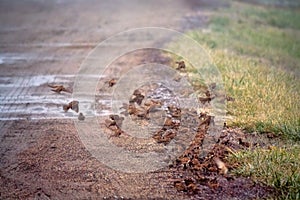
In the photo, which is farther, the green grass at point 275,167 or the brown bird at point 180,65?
the brown bird at point 180,65

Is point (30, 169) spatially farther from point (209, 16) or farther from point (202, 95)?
point (209, 16)

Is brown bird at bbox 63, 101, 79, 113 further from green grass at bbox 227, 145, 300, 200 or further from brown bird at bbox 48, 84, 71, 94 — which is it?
green grass at bbox 227, 145, 300, 200

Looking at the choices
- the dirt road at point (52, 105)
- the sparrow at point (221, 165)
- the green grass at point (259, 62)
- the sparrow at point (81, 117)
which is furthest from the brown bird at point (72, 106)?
the sparrow at point (221, 165)

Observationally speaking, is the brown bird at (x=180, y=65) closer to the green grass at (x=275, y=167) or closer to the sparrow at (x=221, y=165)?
the green grass at (x=275, y=167)

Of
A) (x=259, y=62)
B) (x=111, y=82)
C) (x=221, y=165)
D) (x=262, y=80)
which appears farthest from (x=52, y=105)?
(x=259, y=62)

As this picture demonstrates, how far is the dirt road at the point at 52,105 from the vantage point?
17.1ft

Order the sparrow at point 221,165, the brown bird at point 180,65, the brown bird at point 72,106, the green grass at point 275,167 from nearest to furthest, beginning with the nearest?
1. the green grass at point 275,167
2. the sparrow at point 221,165
3. the brown bird at point 72,106
4. the brown bird at point 180,65

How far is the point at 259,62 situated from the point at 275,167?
4728 millimetres

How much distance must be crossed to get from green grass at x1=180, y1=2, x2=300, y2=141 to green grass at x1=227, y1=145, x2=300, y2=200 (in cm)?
63

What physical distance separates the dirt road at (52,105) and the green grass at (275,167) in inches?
27.9

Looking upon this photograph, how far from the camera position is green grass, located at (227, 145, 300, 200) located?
5.13 m

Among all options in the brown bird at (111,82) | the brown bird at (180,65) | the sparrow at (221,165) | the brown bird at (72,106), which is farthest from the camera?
the brown bird at (180,65)

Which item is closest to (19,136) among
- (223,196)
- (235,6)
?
(223,196)

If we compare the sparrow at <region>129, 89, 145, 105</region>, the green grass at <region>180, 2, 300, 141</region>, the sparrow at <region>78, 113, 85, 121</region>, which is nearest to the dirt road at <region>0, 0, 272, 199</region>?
the sparrow at <region>78, 113, 85, 121</region>
